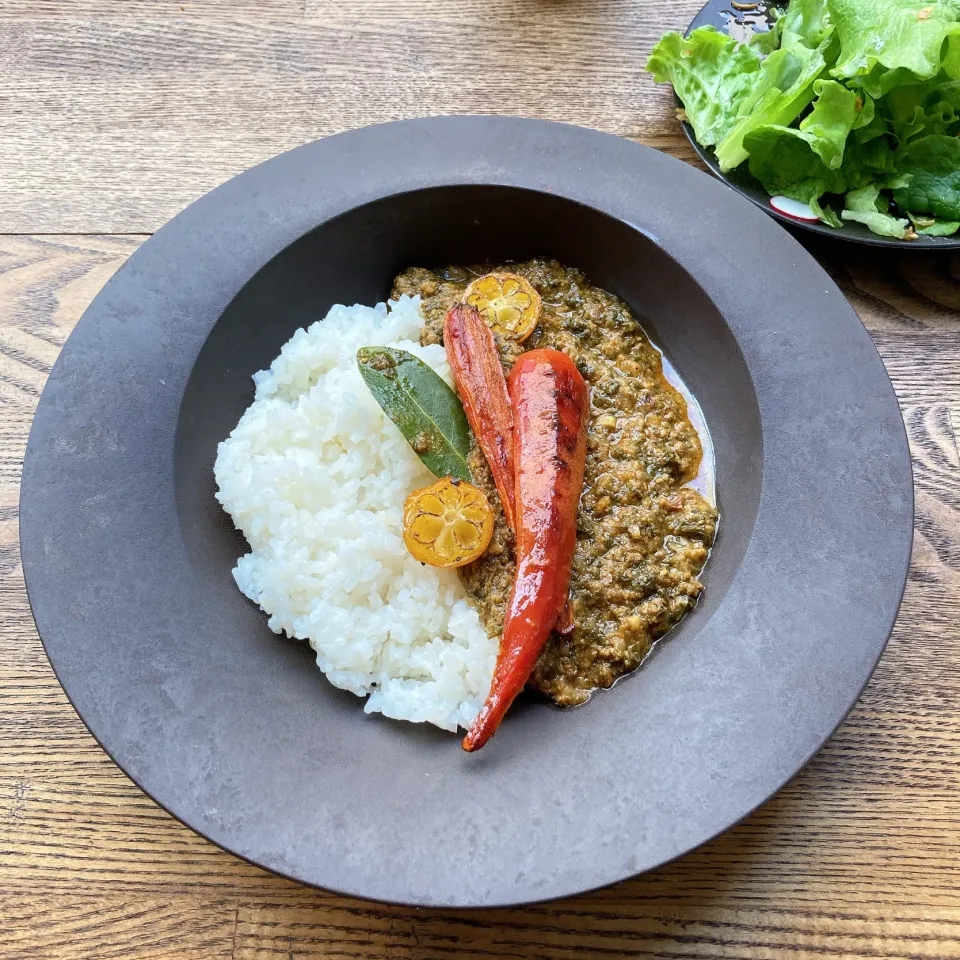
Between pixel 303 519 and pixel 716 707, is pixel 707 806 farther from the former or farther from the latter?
pixel 303 519

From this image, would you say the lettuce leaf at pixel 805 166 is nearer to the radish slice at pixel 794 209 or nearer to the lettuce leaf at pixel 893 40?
the radish slice at pixel 794 209

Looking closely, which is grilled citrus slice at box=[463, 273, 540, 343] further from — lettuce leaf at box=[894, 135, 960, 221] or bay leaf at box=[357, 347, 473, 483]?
lettuce leaf at box=[894, 135, 960, 221]

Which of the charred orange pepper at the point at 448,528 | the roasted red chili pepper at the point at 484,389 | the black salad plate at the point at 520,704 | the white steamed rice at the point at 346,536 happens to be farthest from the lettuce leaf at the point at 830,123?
the charred orange pepper at the point at 448,528

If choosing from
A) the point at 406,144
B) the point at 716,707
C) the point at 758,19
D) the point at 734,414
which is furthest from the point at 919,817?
the point at 758,19

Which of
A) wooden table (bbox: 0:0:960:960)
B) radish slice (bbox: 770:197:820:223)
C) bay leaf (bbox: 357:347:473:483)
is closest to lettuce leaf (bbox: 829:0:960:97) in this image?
radish slice (bbox: 770:197:820:223)

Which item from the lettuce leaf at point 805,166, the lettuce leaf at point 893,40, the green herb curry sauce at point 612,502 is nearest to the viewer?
the green herb curry sauce at point 612,502

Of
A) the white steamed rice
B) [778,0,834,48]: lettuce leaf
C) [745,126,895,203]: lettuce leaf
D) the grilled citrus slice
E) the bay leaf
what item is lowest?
the white steamed rice
